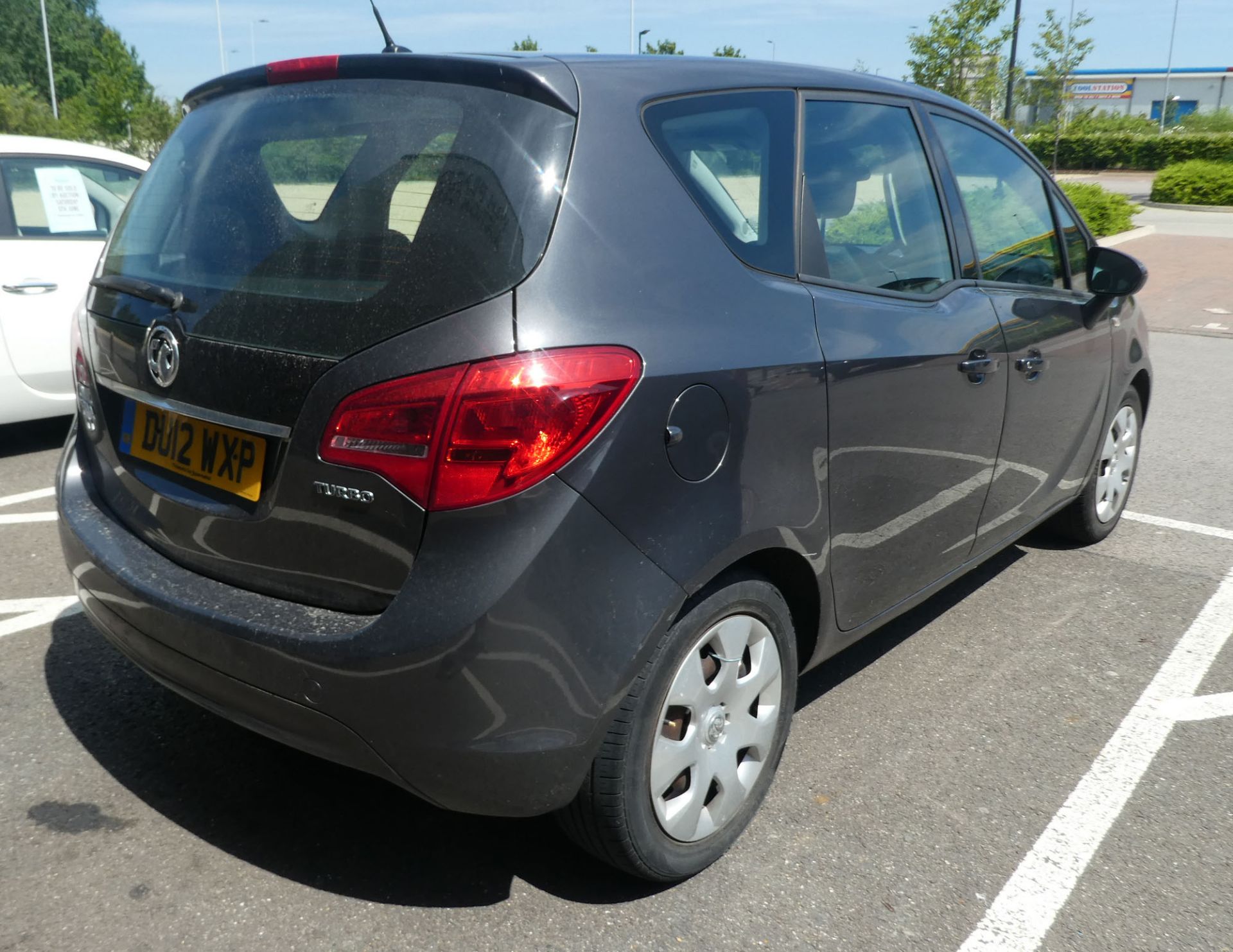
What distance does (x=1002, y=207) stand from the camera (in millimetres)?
3723

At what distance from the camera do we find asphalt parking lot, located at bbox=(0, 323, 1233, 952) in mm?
2400

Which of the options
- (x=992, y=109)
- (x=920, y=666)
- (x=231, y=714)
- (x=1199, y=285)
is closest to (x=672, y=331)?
(x=231, y=714)

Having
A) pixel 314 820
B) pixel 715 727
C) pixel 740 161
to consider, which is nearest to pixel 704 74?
pixel 740 161

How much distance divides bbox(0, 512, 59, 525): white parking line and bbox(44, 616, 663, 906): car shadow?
6.15ft

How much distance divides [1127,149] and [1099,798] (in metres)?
49.2

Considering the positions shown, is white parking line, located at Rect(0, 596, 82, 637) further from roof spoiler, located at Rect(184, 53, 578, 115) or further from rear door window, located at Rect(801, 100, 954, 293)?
rear door window, located at Rect(801, 100, 954, 293)

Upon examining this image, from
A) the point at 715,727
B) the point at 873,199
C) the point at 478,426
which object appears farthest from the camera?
the point at 873,199

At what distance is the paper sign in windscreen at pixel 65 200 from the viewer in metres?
5.94

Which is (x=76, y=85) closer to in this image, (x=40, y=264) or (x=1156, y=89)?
(x=1156, y=89)

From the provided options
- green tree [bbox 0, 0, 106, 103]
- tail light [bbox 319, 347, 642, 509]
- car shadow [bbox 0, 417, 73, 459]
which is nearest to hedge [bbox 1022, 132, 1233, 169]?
car shadow [bbox 0, 417, 73, 459]

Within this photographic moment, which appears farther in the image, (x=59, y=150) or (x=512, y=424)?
(x=59, y=150)

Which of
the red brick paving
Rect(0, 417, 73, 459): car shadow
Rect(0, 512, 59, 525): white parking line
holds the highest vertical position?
Rect(0, 512, 59, 525): white parking line

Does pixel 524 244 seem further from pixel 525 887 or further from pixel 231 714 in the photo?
pixel 525 887

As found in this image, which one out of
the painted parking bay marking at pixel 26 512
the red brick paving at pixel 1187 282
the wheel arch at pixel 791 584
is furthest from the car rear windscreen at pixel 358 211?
the red brick paving at pixel 1187 282
